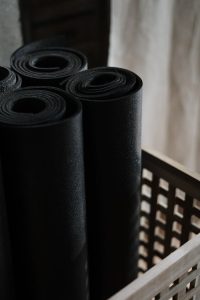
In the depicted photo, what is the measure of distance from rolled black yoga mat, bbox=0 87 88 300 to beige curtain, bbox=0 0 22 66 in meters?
0.28

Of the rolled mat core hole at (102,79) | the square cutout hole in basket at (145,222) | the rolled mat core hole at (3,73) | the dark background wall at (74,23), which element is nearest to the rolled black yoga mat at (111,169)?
the rolled mat core hole at (102,79)

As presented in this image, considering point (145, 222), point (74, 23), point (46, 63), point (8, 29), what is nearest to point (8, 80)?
point (46, 63)

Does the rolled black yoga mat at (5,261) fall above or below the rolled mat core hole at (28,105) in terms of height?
below

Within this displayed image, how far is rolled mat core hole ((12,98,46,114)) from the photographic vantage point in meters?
0.78

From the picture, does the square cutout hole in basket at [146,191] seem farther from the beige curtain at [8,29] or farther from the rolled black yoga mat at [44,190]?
the beige curtain at [8,29]

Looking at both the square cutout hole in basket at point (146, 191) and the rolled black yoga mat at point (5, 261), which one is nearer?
the rolled black yoga mat at point (5, 261)

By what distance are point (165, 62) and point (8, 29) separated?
0.48 meters

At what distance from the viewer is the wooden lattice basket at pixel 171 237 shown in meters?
0.69

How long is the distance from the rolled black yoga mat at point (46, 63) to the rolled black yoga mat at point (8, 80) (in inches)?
1.1

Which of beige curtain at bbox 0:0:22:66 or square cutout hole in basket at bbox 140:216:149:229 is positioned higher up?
beige curtain at bbox 0:0:22:66

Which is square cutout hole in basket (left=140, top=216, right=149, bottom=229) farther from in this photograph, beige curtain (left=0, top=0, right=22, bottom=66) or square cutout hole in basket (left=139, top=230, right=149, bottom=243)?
beige curtain (left=0, top=0, right=22, bottom=66)

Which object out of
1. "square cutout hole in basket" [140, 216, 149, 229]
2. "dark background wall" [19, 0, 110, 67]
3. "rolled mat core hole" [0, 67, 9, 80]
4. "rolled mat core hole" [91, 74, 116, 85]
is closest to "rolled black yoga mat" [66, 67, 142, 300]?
"rolled mat core hole" [91, 74, 116, 85]

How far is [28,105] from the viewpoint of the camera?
79 cm

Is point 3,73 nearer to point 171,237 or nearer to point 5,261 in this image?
point 5,261
